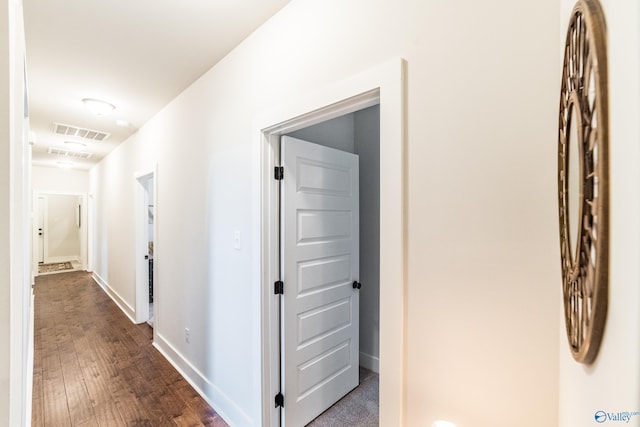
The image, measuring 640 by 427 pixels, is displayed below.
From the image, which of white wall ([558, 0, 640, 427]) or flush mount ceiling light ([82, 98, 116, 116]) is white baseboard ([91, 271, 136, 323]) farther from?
white wall ([558, 0, 640, 427])

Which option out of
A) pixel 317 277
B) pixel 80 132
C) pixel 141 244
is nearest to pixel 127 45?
pixel 317 277

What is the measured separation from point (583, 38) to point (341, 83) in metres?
0.95

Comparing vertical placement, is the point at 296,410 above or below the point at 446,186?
below

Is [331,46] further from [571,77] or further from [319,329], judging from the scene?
[319,329]

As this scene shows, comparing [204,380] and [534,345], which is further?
[204,380]

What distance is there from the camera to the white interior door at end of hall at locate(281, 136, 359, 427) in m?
1.86

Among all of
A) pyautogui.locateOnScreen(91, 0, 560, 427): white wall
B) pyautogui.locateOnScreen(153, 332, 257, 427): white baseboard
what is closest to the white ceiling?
pyautogui.locateOnScreen(91, 0, 560, 427): white wall

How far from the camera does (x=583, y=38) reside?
507 millimetres

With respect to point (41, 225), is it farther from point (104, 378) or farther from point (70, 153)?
point (104, 378)

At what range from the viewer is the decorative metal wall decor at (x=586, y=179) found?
41 cm

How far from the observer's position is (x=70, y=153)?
17.3 ft

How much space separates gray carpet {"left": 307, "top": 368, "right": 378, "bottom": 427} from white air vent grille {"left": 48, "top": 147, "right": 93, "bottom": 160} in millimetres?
6002

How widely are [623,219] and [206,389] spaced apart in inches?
109

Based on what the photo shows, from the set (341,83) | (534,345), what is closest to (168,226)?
(341,83)
